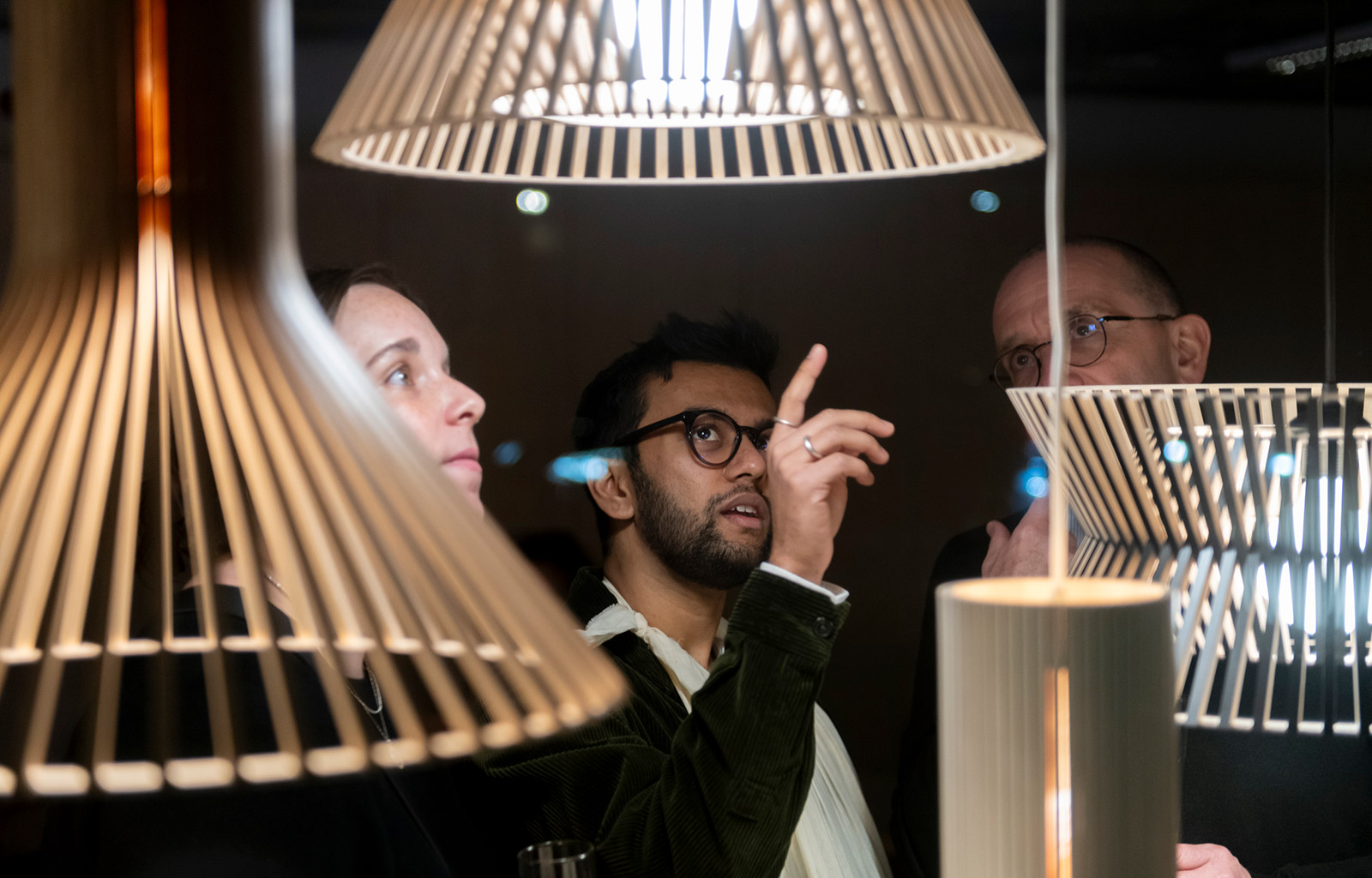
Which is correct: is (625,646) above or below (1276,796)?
above

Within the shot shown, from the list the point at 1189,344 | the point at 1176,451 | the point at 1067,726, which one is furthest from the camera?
the point at 1189,344

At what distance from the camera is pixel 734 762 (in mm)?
1463

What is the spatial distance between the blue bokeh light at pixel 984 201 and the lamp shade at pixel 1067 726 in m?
2.19

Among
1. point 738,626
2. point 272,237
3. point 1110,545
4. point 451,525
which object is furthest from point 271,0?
point 738,626

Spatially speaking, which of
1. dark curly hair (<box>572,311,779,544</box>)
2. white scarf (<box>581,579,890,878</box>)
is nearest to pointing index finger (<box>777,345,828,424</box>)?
white scarf (<box>581,579,890,878</box>)

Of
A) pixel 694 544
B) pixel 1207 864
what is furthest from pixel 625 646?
pixel 1207 864

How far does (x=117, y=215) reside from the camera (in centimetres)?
34

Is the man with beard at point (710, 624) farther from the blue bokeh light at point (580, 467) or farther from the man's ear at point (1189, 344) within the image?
the man's ear at point (1189, 344)

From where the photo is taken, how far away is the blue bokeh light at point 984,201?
262cm

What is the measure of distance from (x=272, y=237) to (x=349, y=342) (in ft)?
4.74

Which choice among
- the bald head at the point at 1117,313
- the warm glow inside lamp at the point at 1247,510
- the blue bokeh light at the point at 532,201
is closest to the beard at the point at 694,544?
the blue bokeh light at the point at 532,201

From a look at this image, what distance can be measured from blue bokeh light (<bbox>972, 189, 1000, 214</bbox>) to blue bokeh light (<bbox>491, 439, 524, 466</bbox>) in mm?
1178

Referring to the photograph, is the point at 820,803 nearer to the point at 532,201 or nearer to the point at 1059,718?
the point at 532,201

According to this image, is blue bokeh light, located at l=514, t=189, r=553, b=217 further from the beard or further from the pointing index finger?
the pointing index finger
